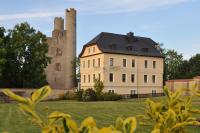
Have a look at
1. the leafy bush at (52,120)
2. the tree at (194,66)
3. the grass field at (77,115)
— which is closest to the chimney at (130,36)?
the tree at (194,66)

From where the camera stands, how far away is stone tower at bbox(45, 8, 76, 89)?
85.9m

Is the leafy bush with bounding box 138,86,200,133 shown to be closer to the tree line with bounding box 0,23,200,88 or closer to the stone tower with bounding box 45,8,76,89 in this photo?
the tree line with bounding box 0,23,200,88

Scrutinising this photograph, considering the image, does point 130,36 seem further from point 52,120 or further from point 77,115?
point 52,120

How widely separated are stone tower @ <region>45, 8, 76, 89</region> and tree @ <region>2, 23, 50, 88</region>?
752 inches

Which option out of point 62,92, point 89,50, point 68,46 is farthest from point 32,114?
point 68,46

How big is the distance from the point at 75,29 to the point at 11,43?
24.1 metres

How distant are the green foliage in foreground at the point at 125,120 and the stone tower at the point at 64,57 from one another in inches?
3265

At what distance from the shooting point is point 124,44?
227 ft

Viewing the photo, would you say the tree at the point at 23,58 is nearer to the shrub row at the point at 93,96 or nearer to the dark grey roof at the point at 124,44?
the dark grey roof at the point at 124,44

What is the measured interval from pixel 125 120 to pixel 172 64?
9046 centimetres

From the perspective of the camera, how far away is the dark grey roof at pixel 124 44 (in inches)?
2643

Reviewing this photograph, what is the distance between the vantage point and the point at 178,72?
292 feet

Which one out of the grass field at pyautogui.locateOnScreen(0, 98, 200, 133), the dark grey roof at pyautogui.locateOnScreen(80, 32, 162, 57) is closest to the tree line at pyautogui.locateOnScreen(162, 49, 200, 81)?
the dark grey roof at pyautogui.locateOnScreen(80, 32, 162, 57)

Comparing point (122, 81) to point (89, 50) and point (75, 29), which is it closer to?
point (89, 50)
